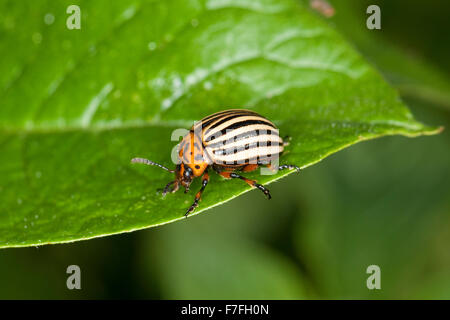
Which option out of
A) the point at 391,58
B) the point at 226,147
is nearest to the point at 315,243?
the point at 226,147

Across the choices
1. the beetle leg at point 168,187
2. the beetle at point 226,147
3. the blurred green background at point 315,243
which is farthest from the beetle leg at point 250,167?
the blurred green background at point 315,243

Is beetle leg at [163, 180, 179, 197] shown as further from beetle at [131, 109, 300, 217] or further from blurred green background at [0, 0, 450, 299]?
blurred green background at [0, 0, 450, 299]

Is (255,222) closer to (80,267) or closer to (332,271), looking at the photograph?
(332,271)

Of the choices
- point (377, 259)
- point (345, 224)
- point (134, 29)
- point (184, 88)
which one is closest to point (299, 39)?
point (184, 88)

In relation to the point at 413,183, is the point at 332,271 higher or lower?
lower

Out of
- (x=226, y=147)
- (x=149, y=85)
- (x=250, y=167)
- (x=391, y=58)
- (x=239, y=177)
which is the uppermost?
(x=391, y=58)

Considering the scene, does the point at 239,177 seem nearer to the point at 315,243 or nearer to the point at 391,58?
the point at 315,243

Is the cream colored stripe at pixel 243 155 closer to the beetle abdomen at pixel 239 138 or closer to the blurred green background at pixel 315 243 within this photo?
the beetle abdomen at pixel 239 138
